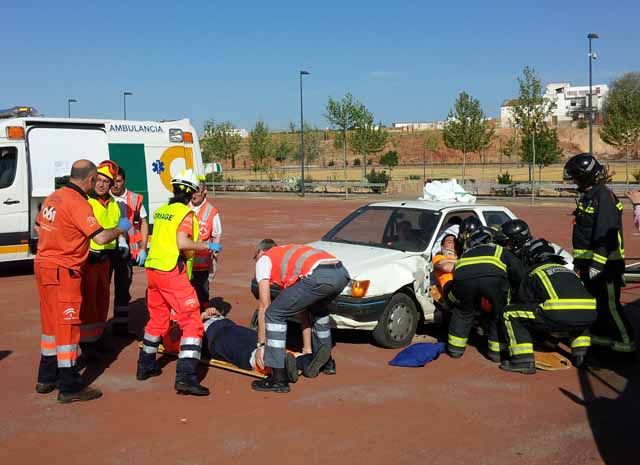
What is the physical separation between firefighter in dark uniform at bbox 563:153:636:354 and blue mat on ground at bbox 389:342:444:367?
1610 millimetres

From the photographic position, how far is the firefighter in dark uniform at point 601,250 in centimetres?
683

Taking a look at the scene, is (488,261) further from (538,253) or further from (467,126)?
(467,126)

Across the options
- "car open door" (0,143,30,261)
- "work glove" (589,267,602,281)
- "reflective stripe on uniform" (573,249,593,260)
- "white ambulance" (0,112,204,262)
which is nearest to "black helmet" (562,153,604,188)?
"reflective stripe on uniform" (573,249,593,260)

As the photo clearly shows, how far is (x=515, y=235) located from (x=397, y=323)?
60.8 inches

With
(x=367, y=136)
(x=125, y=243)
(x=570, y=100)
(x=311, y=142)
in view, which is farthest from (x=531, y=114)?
(x=570, y=100)

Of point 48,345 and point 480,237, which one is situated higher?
point 480,237

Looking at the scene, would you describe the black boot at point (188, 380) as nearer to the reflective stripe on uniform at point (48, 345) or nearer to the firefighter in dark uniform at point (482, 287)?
the reflective stripe on uniform at point (48, 345)

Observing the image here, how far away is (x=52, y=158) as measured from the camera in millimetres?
12281

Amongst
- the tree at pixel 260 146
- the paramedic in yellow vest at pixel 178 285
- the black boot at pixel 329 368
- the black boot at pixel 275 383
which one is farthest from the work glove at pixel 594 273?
the tree at pixel 260 146

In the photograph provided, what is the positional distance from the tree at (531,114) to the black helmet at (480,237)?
101 ft

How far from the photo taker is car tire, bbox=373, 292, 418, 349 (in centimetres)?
718

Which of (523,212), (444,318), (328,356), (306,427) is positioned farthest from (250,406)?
(523,212)

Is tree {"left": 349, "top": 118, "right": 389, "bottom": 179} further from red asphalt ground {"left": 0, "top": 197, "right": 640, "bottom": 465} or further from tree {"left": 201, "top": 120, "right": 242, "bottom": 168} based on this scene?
red asphalt ground {"left": 0, "top": 197, "right": 640, "bottom": 465}

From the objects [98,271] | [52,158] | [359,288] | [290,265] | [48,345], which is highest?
[52,158]
